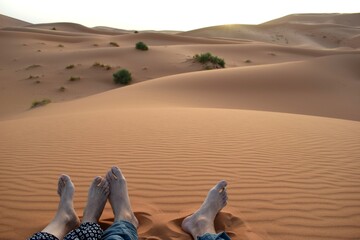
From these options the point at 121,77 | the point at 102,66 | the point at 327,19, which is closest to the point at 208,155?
the point at 121,77

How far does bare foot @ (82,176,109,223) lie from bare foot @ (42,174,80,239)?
0.35ft

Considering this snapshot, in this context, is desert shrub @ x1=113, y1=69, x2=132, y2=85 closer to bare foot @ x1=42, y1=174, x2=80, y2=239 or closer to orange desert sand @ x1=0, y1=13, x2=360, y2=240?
orange desert sand @ x1=0, y1=13, x2=360, y2=240

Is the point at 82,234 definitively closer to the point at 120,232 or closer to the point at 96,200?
the point at 120,232

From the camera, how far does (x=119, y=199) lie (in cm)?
309

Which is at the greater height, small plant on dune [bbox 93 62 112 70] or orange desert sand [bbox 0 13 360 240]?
small plant on dune [bbox 93 62 112 70]

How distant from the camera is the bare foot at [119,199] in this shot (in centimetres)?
287

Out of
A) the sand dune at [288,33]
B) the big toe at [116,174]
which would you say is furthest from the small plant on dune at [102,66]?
the sand dune at [288,33]

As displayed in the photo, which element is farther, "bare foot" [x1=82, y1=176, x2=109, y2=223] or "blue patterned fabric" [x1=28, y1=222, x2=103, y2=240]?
"bare foot" [x1=82, y1=176, x2=109, y2=223]

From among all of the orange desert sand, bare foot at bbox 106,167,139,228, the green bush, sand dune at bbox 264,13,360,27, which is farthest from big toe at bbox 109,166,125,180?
sand dune at bbox 264,13,360,27

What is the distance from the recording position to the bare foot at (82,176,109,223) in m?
2.92

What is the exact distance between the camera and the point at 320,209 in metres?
3.21

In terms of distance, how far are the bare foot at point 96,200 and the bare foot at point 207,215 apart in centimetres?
80

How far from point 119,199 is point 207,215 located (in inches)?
34.0

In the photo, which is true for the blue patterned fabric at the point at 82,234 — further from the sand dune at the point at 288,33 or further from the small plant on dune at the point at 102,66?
the sand dune at the point at 288,33
